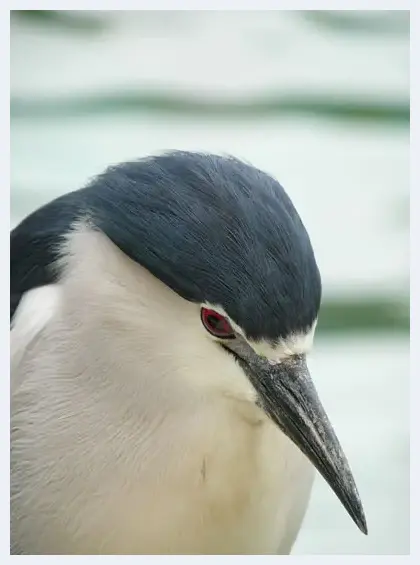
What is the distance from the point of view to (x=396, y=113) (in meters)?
1.59

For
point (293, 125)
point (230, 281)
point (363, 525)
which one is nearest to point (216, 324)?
point (230, 281)

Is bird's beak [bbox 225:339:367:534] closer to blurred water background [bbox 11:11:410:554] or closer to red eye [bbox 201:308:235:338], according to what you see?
red eye [bbox 201:308:235:338]

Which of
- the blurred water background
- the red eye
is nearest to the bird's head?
the red eye

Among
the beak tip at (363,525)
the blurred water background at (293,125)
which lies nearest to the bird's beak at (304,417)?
the beak tip at (363,525)

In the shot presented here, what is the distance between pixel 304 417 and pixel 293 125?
546 mm

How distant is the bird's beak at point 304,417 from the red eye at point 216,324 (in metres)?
0.04

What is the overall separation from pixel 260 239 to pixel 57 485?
410 mm

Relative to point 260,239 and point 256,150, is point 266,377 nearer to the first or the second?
point 260,239

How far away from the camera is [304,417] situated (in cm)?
135

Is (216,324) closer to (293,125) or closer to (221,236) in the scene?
(221,236)

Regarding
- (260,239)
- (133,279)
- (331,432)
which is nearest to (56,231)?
(133,279)

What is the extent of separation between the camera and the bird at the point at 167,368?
1.30 meters

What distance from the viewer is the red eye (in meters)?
1.30
